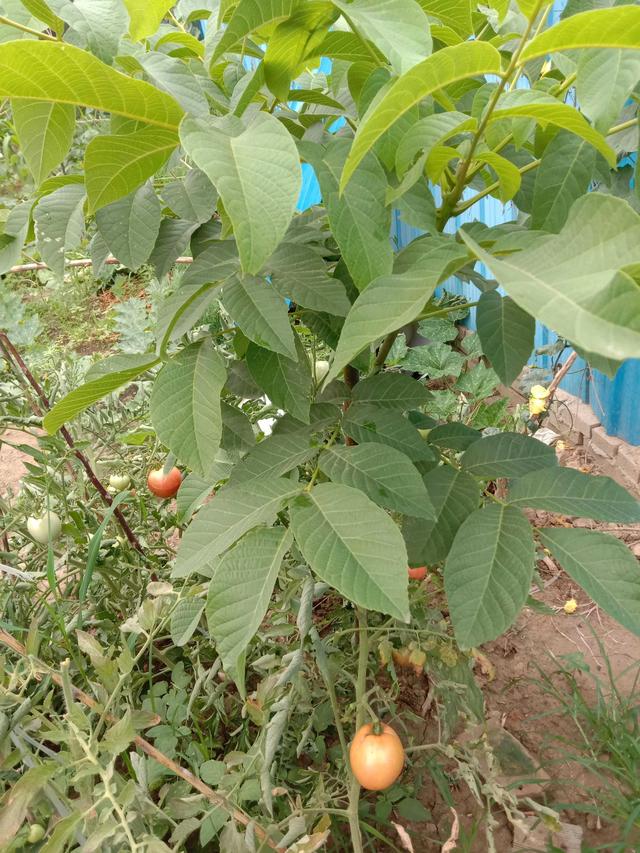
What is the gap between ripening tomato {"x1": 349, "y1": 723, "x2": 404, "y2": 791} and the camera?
87cm

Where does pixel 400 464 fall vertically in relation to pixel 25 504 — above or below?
above

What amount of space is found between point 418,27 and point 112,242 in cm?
37

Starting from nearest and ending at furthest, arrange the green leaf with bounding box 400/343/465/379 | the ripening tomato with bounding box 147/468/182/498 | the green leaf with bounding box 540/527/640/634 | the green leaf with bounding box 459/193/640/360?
the green leaf with bounding box 459/193/640/360, the green leaf with bounding box 540/527/640/634, the ripening tomato with bounding box 147/468/182/498, the green leaf with bounding box 400/343/465/379

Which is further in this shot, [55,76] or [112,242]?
[112,242]

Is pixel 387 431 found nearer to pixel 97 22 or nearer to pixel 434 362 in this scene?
pixel 97 22

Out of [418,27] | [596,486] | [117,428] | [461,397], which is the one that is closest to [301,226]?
[418,27]

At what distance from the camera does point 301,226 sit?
0.83m

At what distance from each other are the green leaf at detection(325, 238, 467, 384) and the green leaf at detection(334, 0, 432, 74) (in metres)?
0.15

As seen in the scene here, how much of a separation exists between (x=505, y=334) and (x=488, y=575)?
280 millimetres

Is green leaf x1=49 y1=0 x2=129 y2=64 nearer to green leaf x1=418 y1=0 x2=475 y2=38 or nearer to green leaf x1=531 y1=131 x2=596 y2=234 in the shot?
green leaf x1=418 y1=0 x2=475 y2=38

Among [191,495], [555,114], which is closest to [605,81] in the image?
[555,114]

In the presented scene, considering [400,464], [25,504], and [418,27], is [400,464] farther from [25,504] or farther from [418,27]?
[25,504]

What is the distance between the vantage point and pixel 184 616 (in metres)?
1.02

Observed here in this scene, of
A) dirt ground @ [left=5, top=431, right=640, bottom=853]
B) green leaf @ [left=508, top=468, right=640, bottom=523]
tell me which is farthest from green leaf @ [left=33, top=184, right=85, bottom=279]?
dirt ground @ [left=5, top=431, right=640, bottom=853]
